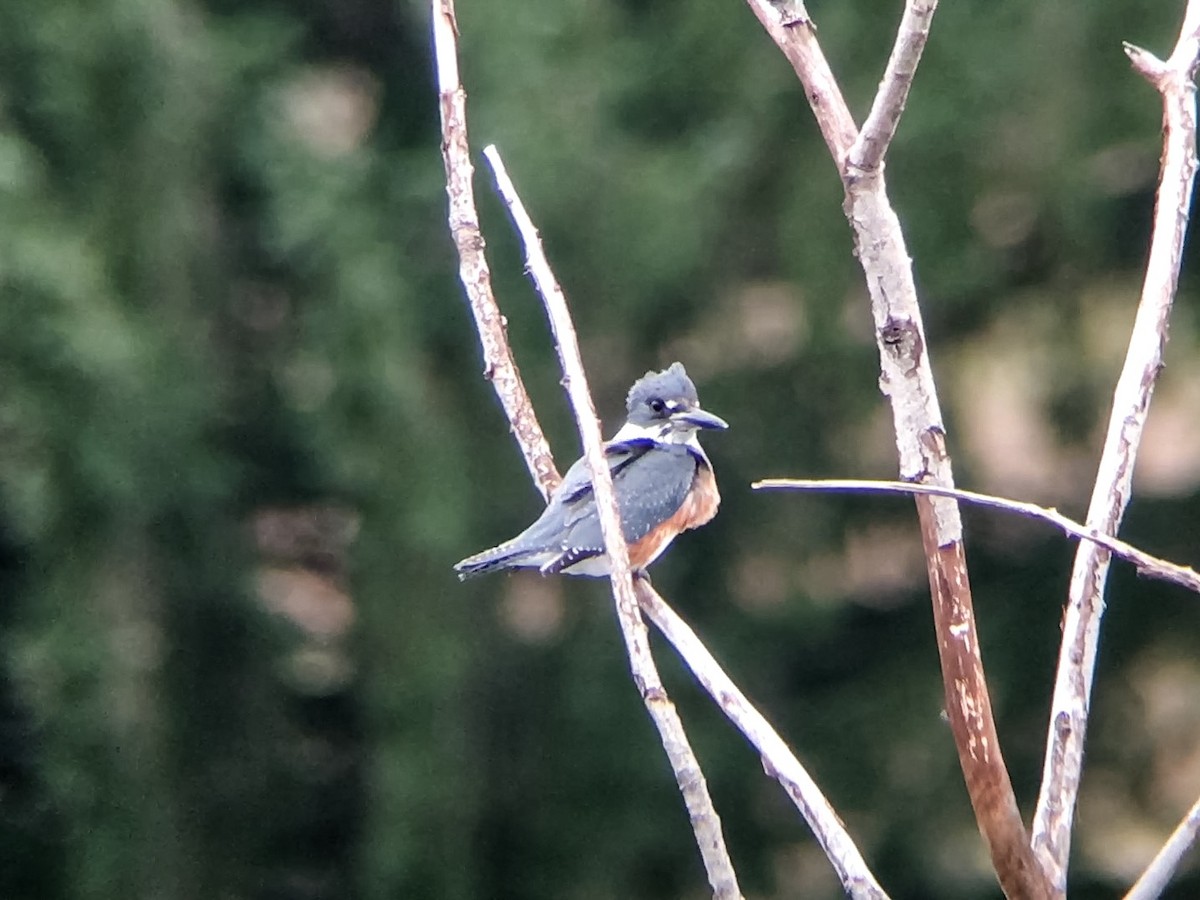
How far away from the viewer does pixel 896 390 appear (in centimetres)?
143

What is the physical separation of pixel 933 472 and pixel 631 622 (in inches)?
11.6

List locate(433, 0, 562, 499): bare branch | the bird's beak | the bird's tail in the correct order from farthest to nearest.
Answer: the bird's beak
the bird's tail
locate(433, 0, 562, 499): bare branch

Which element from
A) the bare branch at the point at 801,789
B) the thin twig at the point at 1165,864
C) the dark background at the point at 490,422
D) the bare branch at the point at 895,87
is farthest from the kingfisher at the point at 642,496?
the thin twig at the point at 1165,864

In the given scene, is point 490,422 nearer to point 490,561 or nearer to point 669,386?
point 669,386

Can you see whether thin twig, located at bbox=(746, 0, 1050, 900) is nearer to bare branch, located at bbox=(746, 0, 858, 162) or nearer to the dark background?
bare branch, located at bbox=(746, 0, 858, 162)

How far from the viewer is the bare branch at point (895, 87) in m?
1.34

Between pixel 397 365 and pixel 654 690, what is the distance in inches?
79.1

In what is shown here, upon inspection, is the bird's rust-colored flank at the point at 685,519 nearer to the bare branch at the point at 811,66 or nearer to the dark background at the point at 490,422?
the dark background at the point at 490,422

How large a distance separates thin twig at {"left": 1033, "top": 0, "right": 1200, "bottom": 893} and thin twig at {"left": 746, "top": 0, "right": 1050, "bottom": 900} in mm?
40

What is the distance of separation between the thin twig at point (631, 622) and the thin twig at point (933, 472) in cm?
23

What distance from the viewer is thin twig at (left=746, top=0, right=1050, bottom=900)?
4.59 ft

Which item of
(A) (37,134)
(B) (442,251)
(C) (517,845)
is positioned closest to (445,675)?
(C) (517,845)

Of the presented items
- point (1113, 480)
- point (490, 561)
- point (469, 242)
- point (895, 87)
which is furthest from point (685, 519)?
point (895, 87)

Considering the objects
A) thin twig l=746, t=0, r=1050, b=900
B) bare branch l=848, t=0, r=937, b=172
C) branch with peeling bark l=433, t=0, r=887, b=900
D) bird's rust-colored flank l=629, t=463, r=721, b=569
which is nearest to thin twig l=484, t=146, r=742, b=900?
branch with peeling bark l=433, t=0, r=887, b=900
